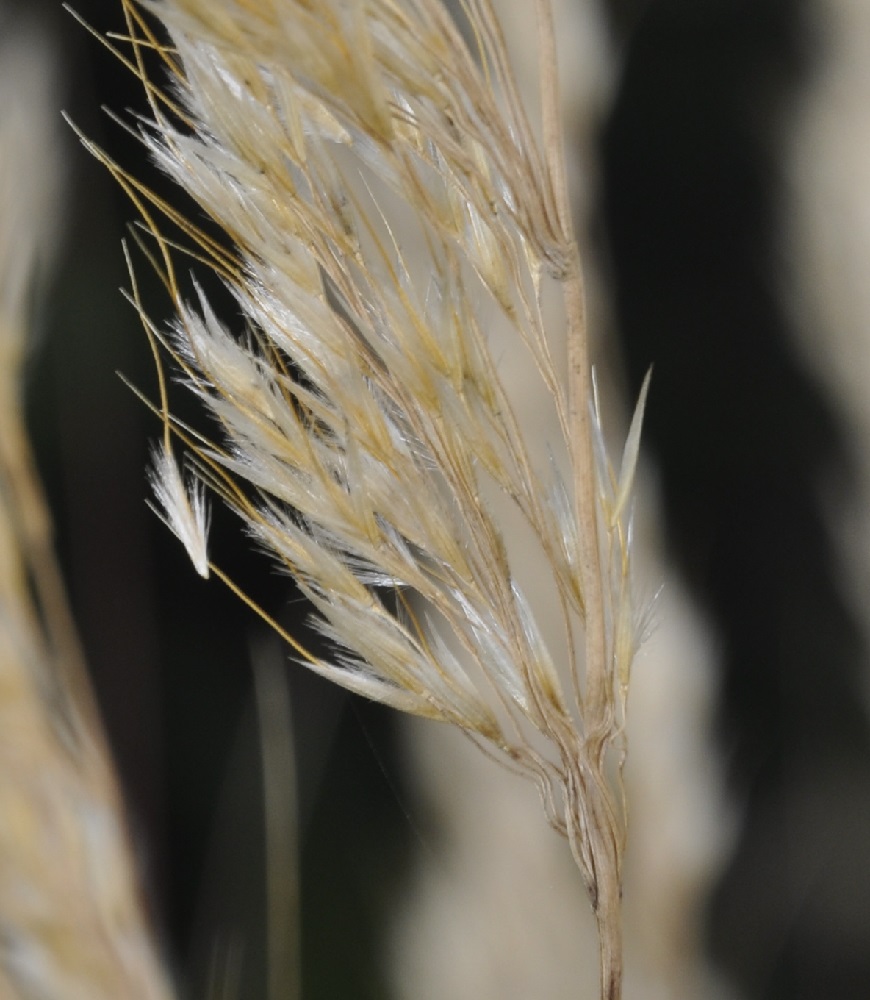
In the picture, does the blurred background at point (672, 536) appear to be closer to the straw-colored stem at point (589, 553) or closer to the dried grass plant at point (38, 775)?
the dried grass plant at point (38, 775)

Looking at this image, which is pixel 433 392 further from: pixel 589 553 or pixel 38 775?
pixel 38 775

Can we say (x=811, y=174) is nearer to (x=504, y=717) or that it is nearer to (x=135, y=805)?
(x=504, y=717)

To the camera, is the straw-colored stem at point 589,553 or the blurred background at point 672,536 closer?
the straw-colored stem at point 589,553

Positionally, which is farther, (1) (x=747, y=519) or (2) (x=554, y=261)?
(1) (x=747, y=519)

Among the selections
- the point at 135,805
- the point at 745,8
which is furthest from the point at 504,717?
the point at 745,8

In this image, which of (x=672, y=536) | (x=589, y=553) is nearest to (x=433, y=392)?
(x=589, y=553)

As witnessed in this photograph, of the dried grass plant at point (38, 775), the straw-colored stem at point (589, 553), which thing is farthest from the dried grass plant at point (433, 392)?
the dried grass plant at point (38, 775)

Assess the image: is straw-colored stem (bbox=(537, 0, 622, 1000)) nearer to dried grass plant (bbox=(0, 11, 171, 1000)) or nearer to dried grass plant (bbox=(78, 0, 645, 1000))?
dried grass plant (bbox=(78, 0, 645, 1000))
